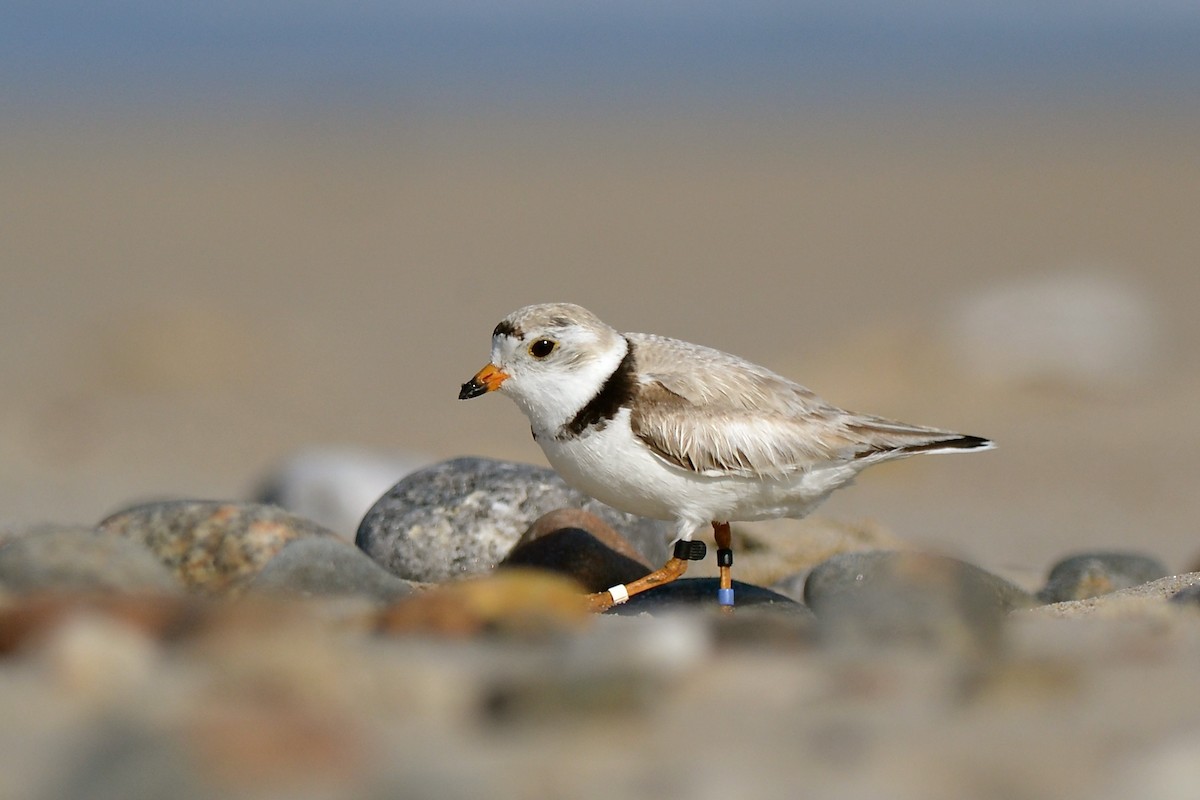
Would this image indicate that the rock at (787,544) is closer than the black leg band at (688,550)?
No

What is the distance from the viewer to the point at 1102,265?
22.3 meters

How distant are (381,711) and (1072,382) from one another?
38.3 feet

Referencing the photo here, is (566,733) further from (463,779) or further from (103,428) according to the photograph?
(103,428)

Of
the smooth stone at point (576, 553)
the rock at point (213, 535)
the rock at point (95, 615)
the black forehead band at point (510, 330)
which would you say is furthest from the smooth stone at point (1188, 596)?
the rock at point (213, 535)

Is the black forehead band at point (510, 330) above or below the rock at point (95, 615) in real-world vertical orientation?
above

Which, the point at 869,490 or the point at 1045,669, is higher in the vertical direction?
the point at 1045,669

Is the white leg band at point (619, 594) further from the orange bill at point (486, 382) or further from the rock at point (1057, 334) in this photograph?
the rock at point (1057, 334)

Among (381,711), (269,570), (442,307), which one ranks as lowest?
(442,307)

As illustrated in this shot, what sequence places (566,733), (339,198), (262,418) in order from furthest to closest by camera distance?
(339,198), (262,418), (566,733)

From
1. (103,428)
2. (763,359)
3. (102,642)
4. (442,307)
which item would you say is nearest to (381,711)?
(102,642)

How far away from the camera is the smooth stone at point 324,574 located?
16.6 ft

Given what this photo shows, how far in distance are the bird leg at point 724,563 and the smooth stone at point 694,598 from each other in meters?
0.06

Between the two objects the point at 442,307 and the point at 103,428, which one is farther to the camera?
the point at 442,307

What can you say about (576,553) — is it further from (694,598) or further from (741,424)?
(741,424)
